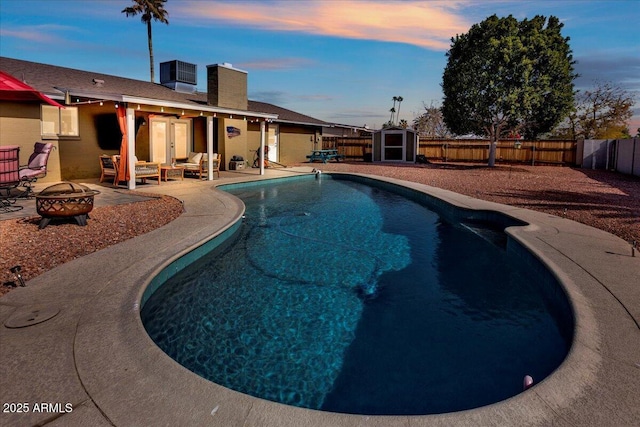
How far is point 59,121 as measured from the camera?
11906 mm

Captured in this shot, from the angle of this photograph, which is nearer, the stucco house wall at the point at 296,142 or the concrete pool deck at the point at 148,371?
the concrete pool deck at the point at 148,371

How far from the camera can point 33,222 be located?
6758mm

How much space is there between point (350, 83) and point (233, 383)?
84.5ft

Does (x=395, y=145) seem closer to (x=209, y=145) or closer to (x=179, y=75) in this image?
(x=179, y=75)

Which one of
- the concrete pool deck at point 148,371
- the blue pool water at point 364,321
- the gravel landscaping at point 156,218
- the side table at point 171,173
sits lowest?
the blue pool water at point 364,321

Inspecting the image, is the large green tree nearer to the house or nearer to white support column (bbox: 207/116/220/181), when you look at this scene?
the house

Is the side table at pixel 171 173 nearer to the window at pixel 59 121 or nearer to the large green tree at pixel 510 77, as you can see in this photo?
the window at pixel 59 121

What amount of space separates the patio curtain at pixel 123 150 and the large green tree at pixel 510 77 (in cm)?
1850

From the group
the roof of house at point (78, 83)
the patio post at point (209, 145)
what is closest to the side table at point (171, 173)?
the patio post at point (209, 145)

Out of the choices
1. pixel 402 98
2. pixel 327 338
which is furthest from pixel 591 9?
pixel 402 98

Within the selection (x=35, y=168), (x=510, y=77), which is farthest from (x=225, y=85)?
(x=510, y=77)

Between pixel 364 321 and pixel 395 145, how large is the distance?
24329 mm

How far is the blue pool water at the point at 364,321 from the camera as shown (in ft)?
11.1

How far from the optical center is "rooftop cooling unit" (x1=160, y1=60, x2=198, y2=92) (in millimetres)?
18938
